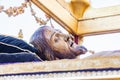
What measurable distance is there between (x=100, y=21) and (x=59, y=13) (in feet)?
1.52

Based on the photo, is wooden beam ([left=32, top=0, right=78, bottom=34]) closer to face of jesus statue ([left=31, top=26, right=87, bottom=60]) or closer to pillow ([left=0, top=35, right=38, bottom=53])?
face of jesus statue ([left=31, top=26, right=87, bottom=60])

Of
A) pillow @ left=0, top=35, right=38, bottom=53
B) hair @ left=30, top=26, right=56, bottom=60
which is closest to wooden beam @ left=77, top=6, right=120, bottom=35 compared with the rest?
hair @ left=30, top=26, right=56, bottom=60

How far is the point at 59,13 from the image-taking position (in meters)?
2.62

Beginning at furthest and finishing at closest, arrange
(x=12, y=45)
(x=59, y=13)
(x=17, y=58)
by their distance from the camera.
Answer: (x=59, y=13) < (x=12, y=45) < (x=17, y=58)

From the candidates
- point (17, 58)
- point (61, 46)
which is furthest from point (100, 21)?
point (17, 58)

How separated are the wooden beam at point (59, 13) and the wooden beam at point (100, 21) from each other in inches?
3.5

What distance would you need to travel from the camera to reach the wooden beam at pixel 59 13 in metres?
2.37

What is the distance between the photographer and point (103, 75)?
0.67 m

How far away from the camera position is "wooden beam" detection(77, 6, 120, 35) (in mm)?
2781

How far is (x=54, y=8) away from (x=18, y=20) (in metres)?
0.48

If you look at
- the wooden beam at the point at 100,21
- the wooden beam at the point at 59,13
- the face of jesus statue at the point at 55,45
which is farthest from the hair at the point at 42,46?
the wooden beam at the point at 100,21

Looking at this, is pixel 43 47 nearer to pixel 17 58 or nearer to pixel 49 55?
pixel 49 55

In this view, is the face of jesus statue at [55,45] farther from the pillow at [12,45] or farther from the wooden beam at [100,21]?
the wooden beam at [100,21]

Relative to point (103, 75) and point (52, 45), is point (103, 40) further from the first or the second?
point (103, 75)
